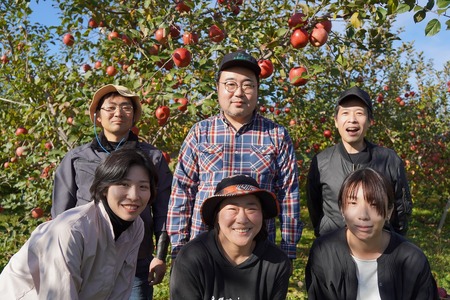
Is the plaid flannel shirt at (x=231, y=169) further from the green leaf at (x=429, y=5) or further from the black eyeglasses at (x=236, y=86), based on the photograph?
the green leaf at (x=429, y=5)

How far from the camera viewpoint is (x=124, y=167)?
6.42ft

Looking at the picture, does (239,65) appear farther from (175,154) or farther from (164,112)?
(175,154)

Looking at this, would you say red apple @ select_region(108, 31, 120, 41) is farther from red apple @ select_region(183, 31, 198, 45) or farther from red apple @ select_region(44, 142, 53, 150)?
red apple @ select_region(44, 142, 53, 150)

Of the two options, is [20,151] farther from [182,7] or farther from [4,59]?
[182,7]

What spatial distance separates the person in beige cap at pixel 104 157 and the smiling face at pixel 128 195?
398mm

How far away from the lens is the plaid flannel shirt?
2.34 metres

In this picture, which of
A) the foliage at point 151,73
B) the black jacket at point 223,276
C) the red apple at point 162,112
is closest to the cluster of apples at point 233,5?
the foliage at point 151,73

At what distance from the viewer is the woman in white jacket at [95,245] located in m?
1.69

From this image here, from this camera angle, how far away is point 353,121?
8.20 feet

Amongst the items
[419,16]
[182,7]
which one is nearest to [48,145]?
[182,7]

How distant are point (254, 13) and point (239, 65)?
2.60m

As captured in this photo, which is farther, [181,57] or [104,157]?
[181,57]

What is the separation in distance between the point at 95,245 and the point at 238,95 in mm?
946

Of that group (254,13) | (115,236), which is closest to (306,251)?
(254,13)
